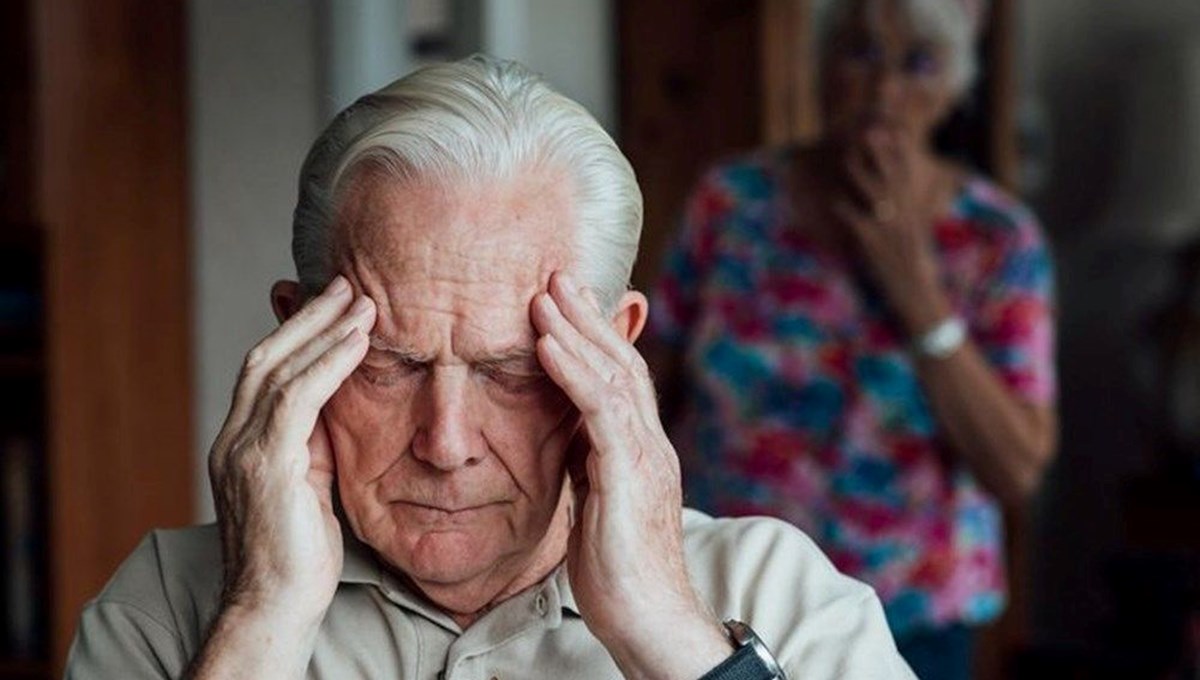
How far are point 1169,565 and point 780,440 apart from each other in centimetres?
202

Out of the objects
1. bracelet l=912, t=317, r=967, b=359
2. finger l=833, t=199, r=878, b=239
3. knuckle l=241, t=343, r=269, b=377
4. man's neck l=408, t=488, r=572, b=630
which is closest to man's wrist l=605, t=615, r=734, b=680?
man's neck l=408, t=488, r=572, b=630

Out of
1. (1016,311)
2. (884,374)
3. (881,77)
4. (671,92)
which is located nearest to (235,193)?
(671,92)

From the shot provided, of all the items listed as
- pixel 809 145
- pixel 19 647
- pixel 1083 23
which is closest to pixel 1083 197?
pixel 1083 23

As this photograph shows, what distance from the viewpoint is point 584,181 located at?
160 cm

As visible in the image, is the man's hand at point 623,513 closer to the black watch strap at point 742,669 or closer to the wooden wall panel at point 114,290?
the black watch strap at point 742,669

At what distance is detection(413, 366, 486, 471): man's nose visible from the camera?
1.55 metres

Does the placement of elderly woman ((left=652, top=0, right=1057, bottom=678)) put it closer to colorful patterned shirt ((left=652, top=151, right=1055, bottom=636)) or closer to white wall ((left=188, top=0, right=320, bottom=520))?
colorful patterned shirt ((left=652, top=151, right=1055, bottom=636))

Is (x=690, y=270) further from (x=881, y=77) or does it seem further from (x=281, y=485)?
(x=281, y=485)

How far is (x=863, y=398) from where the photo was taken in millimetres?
2637

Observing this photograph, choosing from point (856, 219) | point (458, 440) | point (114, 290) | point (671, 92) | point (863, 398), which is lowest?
point (114, 290)

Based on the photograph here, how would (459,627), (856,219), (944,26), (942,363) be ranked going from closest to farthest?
(459,627) → (942,363) → (856,219) → (944,26)

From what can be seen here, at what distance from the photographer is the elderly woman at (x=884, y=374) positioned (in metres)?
2.61

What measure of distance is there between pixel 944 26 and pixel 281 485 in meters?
1.51

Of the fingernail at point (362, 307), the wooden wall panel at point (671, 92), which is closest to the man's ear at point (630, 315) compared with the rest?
the fingernail at point (362, 307)
